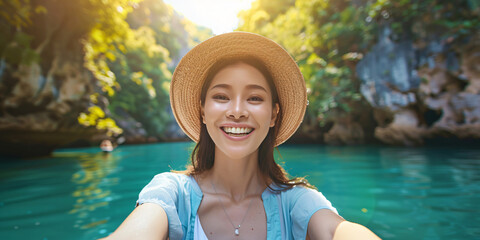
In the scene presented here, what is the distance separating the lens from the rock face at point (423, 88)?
9.07 m

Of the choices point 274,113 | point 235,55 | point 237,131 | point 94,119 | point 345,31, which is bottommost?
point 237,131

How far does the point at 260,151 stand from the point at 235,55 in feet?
2.21

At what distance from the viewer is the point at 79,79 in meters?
9.06

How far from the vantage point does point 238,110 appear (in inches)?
51.6

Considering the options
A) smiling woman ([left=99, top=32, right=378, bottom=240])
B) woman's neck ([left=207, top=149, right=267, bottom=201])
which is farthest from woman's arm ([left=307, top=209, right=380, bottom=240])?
woman's neck ([left=207, top=149, right=267, bottom=201])

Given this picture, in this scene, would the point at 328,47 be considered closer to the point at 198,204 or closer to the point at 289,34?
the point at 289,34

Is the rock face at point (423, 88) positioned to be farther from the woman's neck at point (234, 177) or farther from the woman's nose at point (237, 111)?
the woman's nose at point (237, 111)

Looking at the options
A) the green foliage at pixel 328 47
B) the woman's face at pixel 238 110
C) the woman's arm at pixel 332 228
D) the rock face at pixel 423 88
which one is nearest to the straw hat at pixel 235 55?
the woman's face at pixel 238 110

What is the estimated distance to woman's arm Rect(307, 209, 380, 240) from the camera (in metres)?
1.04

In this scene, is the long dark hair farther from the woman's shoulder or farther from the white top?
the white top

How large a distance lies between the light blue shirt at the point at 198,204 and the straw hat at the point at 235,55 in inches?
18.6

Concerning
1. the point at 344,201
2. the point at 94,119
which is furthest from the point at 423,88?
the point at 94,119

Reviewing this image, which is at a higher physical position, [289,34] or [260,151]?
[289,34]

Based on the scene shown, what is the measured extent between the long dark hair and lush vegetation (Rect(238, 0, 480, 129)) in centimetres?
781
